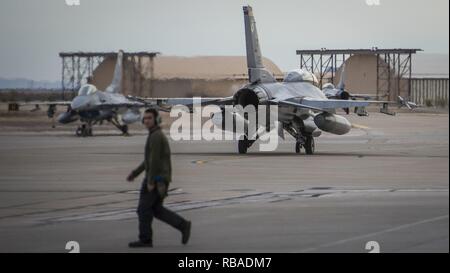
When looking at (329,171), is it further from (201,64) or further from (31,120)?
(31,120)

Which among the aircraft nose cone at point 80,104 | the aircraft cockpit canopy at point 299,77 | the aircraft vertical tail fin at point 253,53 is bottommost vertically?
the aircraft nose cone at point 80,104

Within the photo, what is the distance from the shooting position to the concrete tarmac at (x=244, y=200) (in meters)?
15.3

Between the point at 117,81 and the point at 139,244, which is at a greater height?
the point at 117,81

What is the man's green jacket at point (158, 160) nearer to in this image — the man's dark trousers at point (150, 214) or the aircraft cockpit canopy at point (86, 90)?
the man's dark trousers at point (150, 214)

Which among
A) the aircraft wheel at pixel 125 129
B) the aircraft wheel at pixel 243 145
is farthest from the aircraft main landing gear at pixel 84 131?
the aircraft wheel at pixel 243 145

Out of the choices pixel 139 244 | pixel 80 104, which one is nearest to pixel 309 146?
pixel 80 104

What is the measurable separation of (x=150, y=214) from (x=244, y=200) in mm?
6012

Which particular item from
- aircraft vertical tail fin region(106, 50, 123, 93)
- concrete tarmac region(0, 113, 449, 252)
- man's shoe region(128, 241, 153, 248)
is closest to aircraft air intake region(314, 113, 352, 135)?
concrete tarmac region(0, 113, 449, 252)

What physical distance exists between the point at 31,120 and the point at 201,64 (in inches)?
704

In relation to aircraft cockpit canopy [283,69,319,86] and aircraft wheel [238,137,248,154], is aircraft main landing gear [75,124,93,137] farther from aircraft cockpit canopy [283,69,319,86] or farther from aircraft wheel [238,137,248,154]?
aircraft wheel [238,137,248,154]

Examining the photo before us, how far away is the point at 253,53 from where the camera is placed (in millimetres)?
40625

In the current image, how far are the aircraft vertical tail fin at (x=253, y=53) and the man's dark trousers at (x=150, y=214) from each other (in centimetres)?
2490

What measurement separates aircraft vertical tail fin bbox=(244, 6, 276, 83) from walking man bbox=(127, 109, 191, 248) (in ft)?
81.8

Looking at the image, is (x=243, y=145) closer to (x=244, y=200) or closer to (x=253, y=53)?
(x=253, y=53)
